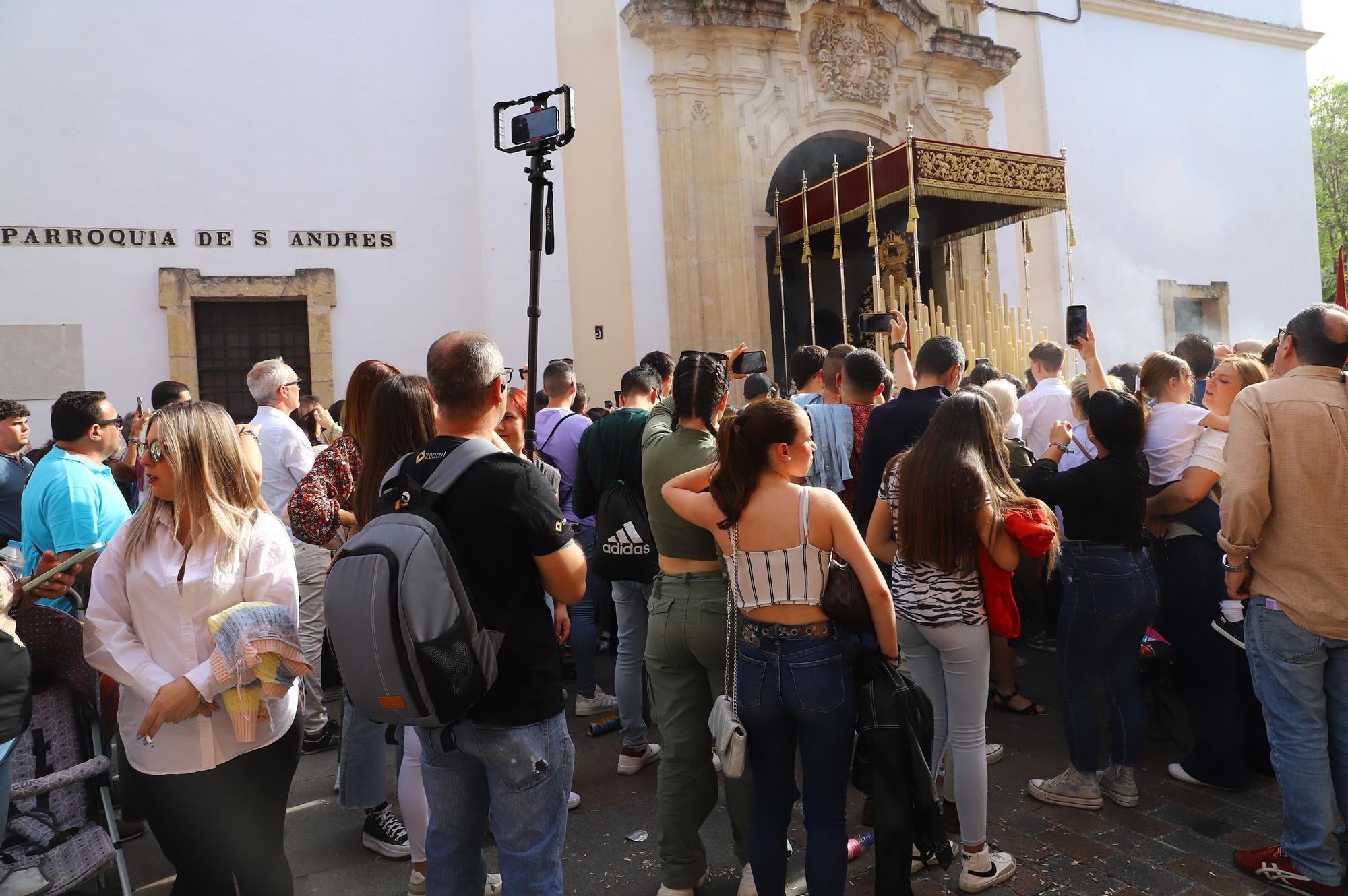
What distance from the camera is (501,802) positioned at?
233 centimetres

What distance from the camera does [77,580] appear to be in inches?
175

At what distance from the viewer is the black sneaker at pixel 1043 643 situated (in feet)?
19.9

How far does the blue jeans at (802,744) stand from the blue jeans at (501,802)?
26.0 inches

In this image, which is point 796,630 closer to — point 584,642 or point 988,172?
point 584,642

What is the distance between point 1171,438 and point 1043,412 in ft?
5.38

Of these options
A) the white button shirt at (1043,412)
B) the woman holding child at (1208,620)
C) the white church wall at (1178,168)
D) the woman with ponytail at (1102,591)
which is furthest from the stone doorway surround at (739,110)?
the woman with ponytail at (1102,591)

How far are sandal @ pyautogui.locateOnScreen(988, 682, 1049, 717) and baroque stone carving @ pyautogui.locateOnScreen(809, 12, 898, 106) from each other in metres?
9.66

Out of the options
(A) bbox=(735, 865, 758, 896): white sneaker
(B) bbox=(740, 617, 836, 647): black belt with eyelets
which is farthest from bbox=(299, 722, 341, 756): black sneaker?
(B) bbox=(740, 617, 836, 647): black belt with eyelets

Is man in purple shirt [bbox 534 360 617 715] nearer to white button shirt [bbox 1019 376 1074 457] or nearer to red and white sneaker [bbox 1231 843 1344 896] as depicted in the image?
white button shirt [bbox 1019 376 1074 457]

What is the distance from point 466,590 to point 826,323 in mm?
12642

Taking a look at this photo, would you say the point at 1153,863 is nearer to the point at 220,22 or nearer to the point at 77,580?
the point at 77,580

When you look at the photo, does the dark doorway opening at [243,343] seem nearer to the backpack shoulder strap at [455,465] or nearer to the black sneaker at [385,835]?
the black sneaker at [385,835]

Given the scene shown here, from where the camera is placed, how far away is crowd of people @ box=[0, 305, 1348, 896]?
2428 millimetres

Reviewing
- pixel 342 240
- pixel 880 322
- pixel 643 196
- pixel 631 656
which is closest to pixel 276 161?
pixel 342 240
